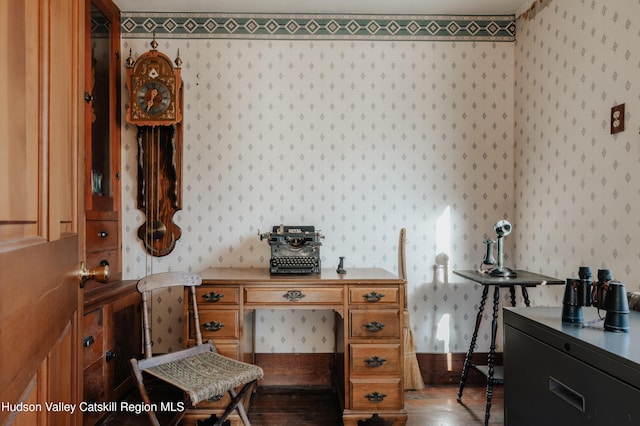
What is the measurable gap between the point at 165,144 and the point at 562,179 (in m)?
2.80

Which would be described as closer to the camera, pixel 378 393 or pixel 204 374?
pixel 204 374

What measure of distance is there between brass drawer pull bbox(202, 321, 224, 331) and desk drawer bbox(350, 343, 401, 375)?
2.69 ft

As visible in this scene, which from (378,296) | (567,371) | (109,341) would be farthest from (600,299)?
(109,341)

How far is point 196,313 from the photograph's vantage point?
2.42m

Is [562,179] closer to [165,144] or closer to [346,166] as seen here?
[346,166]

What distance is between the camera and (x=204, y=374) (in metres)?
2.07

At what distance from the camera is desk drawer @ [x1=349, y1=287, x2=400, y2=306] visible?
256 centimetres

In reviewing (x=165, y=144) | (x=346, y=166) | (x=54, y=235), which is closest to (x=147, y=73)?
(x=165, y=144)

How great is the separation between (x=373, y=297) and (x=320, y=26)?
2.10 meters

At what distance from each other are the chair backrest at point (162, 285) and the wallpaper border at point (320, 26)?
1909 millimetres

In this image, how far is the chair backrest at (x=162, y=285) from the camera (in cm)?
220

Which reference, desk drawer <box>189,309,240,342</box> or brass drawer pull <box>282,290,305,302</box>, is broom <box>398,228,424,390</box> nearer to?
brass drawer pull <box>282,290,305,302</box>

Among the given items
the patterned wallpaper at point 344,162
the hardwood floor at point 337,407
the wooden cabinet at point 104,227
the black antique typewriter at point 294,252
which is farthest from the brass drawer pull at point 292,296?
the wooden cabinet at point 104,227

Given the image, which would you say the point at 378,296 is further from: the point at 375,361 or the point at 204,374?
the point at 204,374
